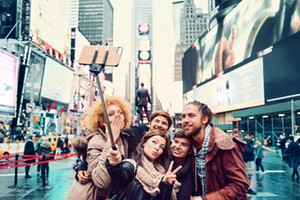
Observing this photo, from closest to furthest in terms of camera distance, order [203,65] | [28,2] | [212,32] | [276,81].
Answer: [276,81] → [28,2] → [212,32] → [203,65]

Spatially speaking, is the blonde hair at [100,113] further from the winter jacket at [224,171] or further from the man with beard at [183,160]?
the winter jacket at [224,171]

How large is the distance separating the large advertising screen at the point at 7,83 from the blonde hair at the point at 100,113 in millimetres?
27561

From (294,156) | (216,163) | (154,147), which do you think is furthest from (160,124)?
(294,156)

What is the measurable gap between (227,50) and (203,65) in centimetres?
1164

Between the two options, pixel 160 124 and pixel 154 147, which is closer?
pixel 154 147

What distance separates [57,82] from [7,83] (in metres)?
17.6

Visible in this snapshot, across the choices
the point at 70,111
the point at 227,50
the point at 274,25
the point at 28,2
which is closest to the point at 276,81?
the point at 274,25

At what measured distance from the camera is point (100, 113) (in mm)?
3133

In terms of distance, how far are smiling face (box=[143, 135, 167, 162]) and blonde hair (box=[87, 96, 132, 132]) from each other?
0.50m

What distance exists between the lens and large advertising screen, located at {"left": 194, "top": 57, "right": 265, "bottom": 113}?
2897cm

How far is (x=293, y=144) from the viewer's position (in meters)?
12.1

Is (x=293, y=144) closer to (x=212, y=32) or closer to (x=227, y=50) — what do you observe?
(x=227, y=50)

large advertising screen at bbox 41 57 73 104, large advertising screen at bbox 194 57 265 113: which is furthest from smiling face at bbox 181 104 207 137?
large advertising screen at bbox 41 57 73 104

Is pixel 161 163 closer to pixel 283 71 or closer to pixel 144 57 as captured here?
pixel 283 71
